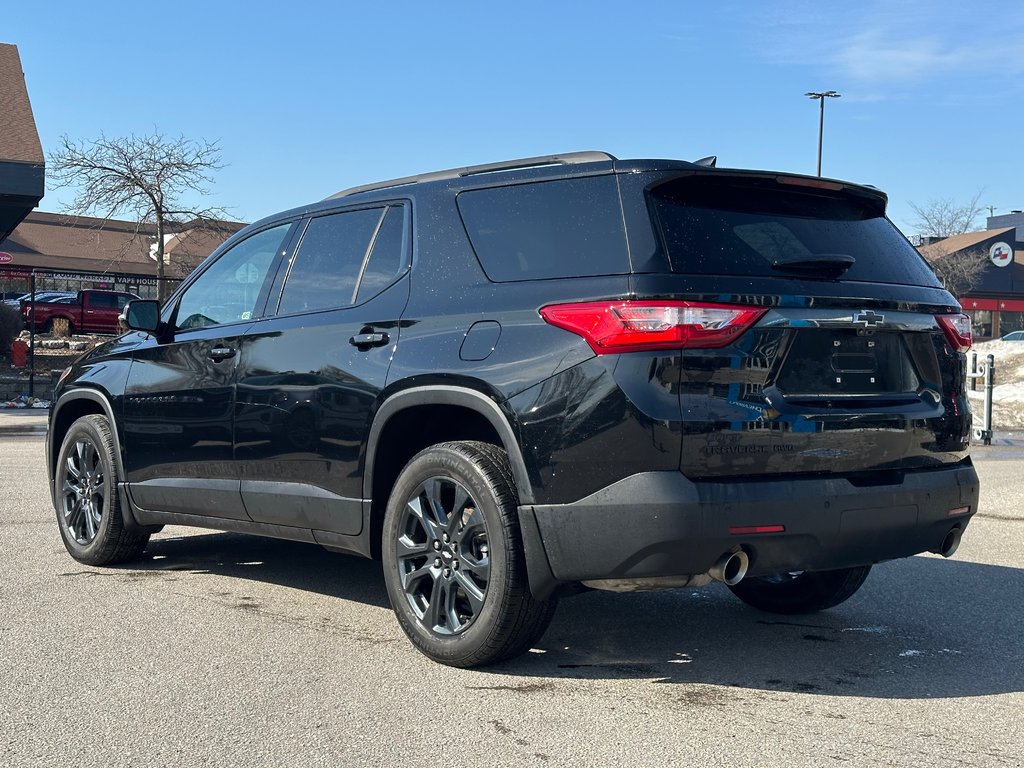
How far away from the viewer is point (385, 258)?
5.39 m

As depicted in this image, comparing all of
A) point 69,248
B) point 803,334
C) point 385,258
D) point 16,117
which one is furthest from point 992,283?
point 803,334

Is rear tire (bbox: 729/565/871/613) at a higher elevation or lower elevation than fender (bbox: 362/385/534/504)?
lower

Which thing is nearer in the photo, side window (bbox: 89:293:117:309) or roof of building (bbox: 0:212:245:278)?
side window (bbox: 89:293:117:309)

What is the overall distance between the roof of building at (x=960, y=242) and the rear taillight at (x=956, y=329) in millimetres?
73684

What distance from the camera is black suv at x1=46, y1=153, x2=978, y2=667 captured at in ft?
13.9

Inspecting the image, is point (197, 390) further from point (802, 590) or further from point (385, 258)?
point (802, 590)

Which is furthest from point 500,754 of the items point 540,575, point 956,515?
point 956,515

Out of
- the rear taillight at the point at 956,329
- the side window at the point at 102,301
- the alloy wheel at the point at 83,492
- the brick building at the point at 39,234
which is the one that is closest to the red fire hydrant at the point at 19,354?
the brick building at the point at 39,234

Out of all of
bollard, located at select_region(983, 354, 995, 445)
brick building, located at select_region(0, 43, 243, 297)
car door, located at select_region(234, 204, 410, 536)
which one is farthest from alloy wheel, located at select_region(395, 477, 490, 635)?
brick building, located at select_region(0, 43, 243, 297)

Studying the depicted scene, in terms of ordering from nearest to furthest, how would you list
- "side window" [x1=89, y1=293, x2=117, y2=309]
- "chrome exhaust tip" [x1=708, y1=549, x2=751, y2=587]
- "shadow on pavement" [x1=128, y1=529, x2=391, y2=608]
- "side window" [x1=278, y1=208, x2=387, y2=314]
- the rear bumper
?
1. the rear bumper
2. "chrome exhaust tip" [x1=708, y1=549, x2=751, y2=587]
3. "side window" [x1=278, y1=208, x2=387, y2=314]
4. "shadow on pavement" [x1=128, y1=529, x2=391, y2=608]
5. "side window" [x1=89, y1=293, x2=117, y2=309]

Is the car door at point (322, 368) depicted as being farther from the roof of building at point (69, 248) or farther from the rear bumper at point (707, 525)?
the roof of building at point (69, 248)

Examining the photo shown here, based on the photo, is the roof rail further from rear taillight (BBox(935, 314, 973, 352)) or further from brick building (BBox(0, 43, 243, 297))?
brick building (BBox(0, 43, 243, 297))

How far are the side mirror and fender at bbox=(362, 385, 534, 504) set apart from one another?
6.78ft

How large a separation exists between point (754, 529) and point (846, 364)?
77 centimetres
